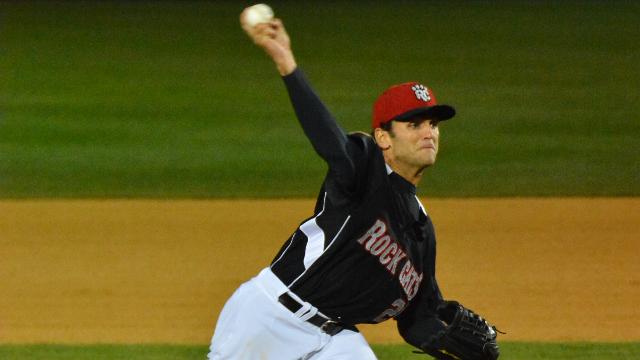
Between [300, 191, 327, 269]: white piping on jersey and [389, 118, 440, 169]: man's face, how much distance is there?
0.33m

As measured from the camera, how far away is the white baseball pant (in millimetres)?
4570

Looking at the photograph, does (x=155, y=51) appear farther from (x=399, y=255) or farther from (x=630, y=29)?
(x=399, y=255)

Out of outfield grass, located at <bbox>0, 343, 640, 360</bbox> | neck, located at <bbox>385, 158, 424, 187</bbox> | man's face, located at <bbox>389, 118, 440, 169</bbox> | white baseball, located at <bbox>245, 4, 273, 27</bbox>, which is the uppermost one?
white baseball, located at <bbox>245, 4, 273, 27</bbox>

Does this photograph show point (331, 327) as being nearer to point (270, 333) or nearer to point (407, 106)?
point (270, 333)

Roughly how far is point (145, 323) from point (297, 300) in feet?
9.47

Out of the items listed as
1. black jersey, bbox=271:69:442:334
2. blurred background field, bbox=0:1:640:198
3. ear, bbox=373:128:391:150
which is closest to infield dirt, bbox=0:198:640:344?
blurred background field, bbox=0:1:640:198

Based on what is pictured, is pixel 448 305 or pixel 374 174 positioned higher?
pixel 374 174

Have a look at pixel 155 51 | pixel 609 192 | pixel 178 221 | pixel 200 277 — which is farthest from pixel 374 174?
pixel 155 51

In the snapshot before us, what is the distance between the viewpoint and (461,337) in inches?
191

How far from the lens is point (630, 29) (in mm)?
16719

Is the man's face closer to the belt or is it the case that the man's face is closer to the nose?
the nose

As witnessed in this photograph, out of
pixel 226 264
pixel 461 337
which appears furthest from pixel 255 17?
pixel 226 264

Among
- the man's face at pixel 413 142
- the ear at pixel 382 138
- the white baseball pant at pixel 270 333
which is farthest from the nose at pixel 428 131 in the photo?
the white baseball pant at pixel 270 333

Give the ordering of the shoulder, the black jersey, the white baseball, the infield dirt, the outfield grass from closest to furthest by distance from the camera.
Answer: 1. the white baseball
2. the shoulder
3. the black jersey
4. the outfield grass
5. the infield dirt
